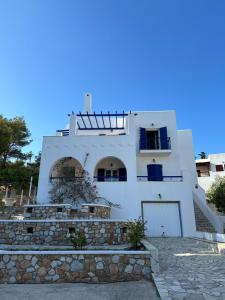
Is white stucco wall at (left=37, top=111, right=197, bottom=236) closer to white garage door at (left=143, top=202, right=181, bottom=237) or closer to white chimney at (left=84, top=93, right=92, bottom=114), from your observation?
white garage door at (left=143, top=202, right=181, bottom=237)

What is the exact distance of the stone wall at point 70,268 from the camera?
5.63 metres

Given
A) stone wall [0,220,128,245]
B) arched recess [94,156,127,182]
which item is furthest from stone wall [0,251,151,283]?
arched recess [94,156,127,182]

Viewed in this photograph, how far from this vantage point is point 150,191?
602 inches

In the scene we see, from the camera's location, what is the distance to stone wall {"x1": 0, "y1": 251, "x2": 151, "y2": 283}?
5.63m

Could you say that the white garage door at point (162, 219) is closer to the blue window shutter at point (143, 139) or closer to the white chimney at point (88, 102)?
the blue window shutter at point (143, 139)

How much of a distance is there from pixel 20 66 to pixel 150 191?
37.2 feet

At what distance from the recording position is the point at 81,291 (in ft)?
16.2

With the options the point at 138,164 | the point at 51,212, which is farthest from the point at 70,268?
the point at 138,164

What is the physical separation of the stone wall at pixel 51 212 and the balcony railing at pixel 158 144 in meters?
7.77

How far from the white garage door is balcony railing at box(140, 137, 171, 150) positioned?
201 inches

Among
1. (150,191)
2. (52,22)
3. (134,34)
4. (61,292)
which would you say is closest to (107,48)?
(134,34)

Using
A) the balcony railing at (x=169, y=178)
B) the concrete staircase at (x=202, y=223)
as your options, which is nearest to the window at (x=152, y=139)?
the balcony railing at (x=169, y=178)

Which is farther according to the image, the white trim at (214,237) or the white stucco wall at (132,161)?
the white stucco wall at (132,161)

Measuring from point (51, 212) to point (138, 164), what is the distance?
29.1 feet
